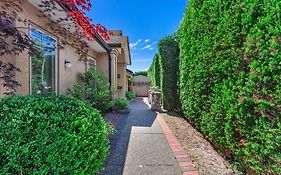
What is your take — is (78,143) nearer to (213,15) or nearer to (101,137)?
(101,137)

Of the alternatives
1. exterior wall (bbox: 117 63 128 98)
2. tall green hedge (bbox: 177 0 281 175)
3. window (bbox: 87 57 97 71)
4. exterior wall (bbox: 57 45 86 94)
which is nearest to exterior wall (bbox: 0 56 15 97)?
exterior wall (bbox: 57 45 86 94)

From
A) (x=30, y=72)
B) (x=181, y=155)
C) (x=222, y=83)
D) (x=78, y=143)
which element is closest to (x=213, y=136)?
(x=181, y=155)

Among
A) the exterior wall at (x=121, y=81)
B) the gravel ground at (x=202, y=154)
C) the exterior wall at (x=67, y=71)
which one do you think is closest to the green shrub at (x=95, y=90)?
the exterior wall at (x=67, y=71)

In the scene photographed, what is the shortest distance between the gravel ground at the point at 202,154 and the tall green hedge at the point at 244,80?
0.83 feet

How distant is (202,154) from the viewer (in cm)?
495

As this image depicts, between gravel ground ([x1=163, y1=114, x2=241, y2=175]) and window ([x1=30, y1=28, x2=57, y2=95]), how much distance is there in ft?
15.2

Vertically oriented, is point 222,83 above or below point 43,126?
above

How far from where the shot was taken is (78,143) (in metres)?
2.58

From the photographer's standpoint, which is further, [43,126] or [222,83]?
[222,83]

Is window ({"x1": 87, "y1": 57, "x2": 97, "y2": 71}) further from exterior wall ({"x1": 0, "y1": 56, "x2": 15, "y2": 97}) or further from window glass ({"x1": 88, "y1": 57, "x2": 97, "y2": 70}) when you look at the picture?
exterior wall ({"x1": 0, "y1": 56, "x2": 15, "y2": 97})

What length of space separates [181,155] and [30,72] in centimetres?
468

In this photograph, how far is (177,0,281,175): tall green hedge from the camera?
9.41 feet

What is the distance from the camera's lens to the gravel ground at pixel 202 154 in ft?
13.1

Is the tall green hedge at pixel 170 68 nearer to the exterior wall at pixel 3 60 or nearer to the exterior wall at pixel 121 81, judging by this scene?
the exterior wall at pixel 121 81
